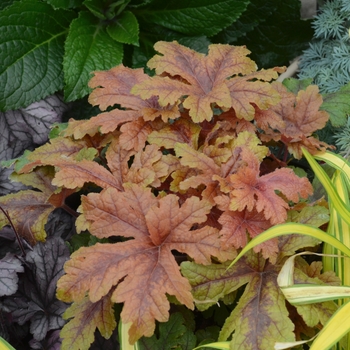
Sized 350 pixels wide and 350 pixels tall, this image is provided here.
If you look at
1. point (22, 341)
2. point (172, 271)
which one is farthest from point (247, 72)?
point (22, 341)

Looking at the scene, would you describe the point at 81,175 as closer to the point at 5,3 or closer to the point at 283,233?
the point at 283,233

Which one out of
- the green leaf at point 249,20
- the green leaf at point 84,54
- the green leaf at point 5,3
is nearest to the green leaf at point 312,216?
the green leaf at point 84,54

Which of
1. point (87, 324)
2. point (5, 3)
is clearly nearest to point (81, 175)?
point (87, 324)

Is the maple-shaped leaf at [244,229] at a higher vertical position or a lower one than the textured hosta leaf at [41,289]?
higher

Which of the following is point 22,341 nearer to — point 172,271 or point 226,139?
point 172,271

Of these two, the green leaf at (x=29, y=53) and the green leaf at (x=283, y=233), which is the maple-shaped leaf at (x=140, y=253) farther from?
the green leaf at (x=29, y=53)

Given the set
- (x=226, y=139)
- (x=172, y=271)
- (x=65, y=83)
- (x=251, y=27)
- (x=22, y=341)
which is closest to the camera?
(x=172, y=271)
